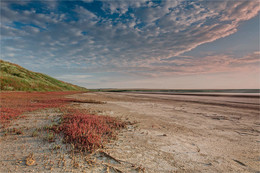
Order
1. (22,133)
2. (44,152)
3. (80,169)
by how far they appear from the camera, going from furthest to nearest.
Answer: (22,133), (44,152), (80,169)

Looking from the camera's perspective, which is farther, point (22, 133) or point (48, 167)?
point (22, 133)

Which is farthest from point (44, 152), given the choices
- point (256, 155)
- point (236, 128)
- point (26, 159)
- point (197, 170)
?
point (236, 128)

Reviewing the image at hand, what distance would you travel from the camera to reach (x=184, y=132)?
8.65 m

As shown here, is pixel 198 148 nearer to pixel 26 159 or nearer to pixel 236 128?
pixel 236 128

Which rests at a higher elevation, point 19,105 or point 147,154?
point 19,105

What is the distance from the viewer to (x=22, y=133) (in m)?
7.30

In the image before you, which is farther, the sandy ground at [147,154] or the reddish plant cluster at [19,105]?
the reddish plant cluster at [19,105]

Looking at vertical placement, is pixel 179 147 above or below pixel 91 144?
below

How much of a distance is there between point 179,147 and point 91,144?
418 cm

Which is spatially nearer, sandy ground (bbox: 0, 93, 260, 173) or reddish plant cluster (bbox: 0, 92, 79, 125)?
sandy ground (bbox: 0, 93, 260, 173)

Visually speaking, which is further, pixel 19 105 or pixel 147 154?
pixel 19 105

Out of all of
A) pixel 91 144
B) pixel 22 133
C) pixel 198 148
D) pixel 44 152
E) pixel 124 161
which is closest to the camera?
pixel 124 161

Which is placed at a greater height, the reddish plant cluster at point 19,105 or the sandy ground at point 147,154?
the reddish plant cluster at point 19,105

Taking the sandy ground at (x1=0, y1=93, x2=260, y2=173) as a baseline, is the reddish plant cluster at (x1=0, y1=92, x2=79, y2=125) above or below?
above
